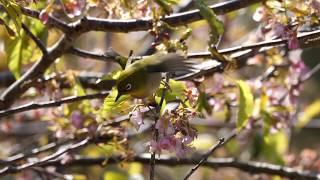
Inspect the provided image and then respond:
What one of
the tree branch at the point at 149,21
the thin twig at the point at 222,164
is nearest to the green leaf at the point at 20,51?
the tree branch at the point at 149,21

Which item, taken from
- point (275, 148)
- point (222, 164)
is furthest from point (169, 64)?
point (275, 148)

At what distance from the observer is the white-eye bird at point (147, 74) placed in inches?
54.5

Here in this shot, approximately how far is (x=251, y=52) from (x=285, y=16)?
0.55 ft

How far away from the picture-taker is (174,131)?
1437mm

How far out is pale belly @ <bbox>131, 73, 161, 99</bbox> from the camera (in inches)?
54.7

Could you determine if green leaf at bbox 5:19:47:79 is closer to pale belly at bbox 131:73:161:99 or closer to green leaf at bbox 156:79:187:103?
green leaf at bbox 156:79:187:103

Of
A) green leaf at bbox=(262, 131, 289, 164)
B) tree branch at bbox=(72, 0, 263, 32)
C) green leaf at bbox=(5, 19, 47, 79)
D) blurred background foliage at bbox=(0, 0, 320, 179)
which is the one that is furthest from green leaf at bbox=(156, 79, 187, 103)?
green leaf at bbox=(262, 131, 289, 164)

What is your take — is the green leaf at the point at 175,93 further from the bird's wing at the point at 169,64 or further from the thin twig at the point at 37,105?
the thin twig at the point at 37,105

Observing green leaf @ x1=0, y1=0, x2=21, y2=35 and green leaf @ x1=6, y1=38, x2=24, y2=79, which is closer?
green leaf @ x1=0, y1=0, x2=21, y2=35

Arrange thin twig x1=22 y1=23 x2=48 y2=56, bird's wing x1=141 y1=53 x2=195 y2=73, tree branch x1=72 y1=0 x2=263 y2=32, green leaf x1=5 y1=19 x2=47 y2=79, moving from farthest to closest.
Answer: green leaf x1=5 y1=19 x2=47 y2=79
thin twig x1=22 y1=23 x2=48 y2=56
tree branch x1=72 y1=0 x2=263 y2=32
bird's wing x1=141 y1=53 x2=195 y2=73

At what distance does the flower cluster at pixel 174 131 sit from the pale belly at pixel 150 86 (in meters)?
0.06

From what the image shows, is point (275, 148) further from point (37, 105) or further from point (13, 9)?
point (13, 9)

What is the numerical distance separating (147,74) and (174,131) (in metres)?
0.14

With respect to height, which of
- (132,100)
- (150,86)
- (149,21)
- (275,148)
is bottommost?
(275,148)
